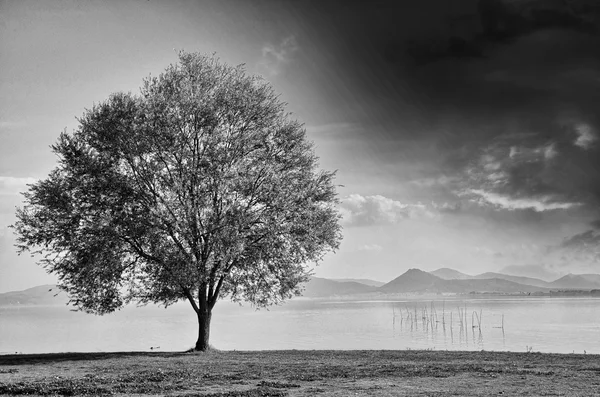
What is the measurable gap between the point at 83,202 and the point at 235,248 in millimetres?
9639

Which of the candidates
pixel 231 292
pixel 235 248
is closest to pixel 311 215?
pixel 235 248

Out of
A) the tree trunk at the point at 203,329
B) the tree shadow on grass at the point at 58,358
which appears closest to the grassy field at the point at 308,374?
the tree shadow on grass at the point at 58,358

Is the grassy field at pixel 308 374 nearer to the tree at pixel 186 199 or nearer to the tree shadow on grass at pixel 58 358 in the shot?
the tree shadow on grass at pixel 58 358

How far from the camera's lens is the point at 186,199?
33.6 meters

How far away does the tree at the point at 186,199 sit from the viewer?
109 ft

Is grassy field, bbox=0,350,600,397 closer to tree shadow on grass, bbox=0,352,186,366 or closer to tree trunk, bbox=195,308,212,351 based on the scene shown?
tree shadow on grass, bbox=0,352,186,366

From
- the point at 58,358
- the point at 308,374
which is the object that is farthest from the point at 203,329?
the point at 308,374

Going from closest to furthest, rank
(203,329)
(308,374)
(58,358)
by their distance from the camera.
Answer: (308,374) < (58,358) < (203,329)

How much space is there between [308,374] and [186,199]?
47.9 ft

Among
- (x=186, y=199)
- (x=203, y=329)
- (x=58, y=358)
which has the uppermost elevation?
(x=186, y=199)

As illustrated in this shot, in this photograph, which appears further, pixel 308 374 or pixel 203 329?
pixel 203 329

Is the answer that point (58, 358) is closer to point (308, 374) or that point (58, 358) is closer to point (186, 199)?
point (186, 199)

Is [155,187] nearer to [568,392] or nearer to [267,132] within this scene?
[267,132]

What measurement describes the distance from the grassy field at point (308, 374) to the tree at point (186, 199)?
5.01m
